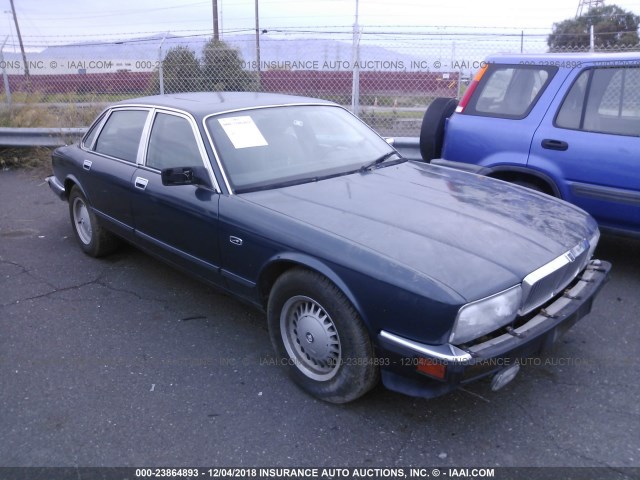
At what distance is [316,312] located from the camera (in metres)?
2.86

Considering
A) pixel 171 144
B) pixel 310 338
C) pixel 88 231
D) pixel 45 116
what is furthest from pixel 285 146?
pixel 45 116

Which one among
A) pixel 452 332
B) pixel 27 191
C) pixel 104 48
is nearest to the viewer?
→ pixel 452 332

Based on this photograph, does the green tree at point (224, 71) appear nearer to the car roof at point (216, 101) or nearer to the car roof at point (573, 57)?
the car roof at point (216, 101)

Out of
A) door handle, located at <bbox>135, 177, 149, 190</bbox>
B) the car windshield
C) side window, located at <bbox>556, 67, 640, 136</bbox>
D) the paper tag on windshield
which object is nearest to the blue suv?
side window, located at <bbox>556, 67, 640, 136</bbox>

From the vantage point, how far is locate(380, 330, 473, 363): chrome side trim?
2309mm

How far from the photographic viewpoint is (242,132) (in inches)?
141

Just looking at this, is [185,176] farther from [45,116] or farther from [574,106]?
[45,116]

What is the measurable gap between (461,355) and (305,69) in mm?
8437

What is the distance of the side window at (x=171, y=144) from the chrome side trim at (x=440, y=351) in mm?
1851

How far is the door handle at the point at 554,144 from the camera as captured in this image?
14.3 ft

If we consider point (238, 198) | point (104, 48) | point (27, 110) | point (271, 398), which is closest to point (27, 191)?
point (27, 110)

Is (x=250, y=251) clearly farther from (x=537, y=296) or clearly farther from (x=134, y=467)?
(x=537, y=296)

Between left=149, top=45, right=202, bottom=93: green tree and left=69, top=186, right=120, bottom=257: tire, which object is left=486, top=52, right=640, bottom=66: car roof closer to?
left=69, top=186, right=120, bottom=257: tire

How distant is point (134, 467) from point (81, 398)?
713mm
